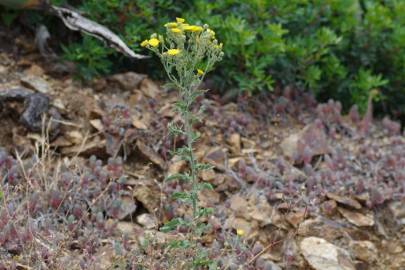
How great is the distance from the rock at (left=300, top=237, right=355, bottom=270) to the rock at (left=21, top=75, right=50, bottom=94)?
1.98 meters

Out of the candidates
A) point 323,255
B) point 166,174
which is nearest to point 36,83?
point 166,174

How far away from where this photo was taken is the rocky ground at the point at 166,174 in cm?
380

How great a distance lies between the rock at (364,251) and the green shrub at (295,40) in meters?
1.39

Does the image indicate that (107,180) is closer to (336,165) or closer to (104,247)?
(104,247)

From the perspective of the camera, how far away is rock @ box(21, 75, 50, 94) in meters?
4.72

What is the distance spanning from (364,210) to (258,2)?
5.67 ft

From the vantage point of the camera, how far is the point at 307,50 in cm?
527

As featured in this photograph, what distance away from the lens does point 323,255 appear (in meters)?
3.96

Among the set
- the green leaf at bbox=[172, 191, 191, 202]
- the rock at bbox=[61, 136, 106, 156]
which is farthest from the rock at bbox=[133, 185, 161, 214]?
the green leaf at bbox=[172, 191, 191, 202]

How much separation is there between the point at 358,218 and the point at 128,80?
184 cm

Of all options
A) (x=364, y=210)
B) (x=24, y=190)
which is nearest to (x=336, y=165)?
(x=364, y=210)

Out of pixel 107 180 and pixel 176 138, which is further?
pixel 176 138

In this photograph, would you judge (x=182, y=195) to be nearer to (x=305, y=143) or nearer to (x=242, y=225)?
(x=242, y=225)

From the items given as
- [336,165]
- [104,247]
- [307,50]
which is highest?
[307,50]
